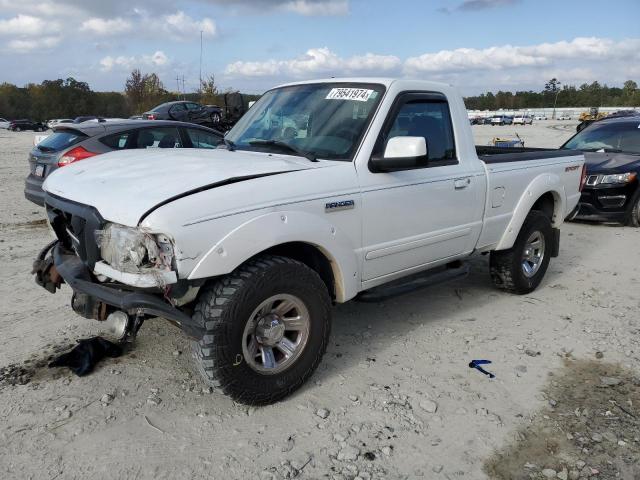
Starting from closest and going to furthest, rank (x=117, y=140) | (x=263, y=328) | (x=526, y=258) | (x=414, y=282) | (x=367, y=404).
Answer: (x=263, y=328), (x=367, y=404), (x=414, y=282), (x=526, y=258), (x=117, y=140)

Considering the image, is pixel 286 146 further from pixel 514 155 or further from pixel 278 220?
pixel 514 155

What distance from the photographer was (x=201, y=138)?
870cm

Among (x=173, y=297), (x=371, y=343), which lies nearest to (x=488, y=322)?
(x=371, y=343)

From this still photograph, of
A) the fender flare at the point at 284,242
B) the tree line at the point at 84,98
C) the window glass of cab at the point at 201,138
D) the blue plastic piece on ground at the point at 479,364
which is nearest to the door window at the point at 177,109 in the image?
the window glass of cab at the point at 201,138

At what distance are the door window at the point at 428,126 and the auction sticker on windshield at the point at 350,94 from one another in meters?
0.23

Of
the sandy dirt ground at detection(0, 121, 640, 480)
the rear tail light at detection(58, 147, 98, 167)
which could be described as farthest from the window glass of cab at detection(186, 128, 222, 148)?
the sandy dirt ground at detection(0, 121, 640, 480)

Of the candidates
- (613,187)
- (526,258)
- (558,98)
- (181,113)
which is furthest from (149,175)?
(558,98)

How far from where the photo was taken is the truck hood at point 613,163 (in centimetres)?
884

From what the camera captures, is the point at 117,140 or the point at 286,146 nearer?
the point at 286,146

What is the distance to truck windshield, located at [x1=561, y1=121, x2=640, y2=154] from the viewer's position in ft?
31.4

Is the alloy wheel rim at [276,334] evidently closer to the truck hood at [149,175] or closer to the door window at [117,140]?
the truck hood at [149,175]

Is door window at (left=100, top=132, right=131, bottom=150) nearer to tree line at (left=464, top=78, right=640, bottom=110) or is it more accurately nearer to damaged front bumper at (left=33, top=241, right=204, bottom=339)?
damaged front bumper at (left=33, top=241, right=204, bottom=339)

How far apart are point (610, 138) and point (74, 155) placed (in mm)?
9014

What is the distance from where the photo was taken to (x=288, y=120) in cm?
422
